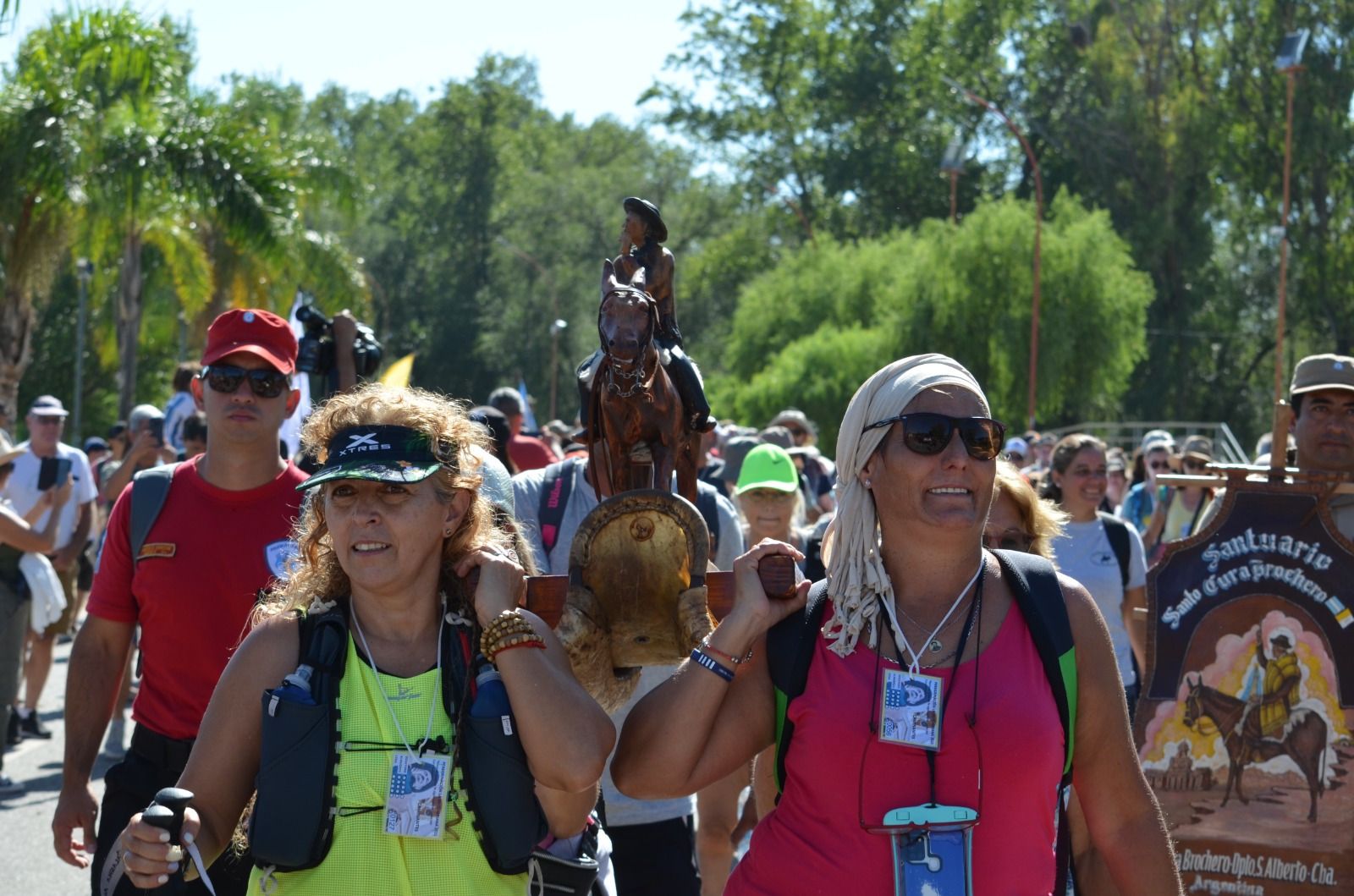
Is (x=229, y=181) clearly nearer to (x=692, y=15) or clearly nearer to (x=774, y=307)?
(x=774, y=307)

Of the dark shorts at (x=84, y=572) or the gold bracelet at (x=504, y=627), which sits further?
the dark shorts at (x=84, y=572)

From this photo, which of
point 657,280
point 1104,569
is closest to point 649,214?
point 657,280

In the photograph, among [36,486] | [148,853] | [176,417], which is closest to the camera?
[148,853]

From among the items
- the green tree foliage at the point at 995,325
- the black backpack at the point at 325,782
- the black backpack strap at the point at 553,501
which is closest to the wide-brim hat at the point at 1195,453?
the black backpack strap at the point at 553,501

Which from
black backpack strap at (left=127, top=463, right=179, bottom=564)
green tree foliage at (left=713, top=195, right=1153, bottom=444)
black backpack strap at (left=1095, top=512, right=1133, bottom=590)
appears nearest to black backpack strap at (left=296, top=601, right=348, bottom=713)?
black backpack strap at (left=127, top=463, right=179, bottom=564)

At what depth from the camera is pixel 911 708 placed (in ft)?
9.31

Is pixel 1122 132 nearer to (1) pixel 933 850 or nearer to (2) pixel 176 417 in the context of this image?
(2) pixel 176 417

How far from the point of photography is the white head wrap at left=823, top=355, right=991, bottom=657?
2961 millimetres

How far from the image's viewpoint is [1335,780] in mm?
5312

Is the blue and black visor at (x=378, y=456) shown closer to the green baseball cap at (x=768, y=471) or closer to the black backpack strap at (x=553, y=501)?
the black backpack strap at (x=553, y=501)

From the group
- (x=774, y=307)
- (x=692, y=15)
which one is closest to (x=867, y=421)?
(x=774, y=307)

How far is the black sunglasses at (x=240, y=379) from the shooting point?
14.8ft

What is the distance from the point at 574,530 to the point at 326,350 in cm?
161

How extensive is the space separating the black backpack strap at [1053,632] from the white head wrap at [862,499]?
246 mm
